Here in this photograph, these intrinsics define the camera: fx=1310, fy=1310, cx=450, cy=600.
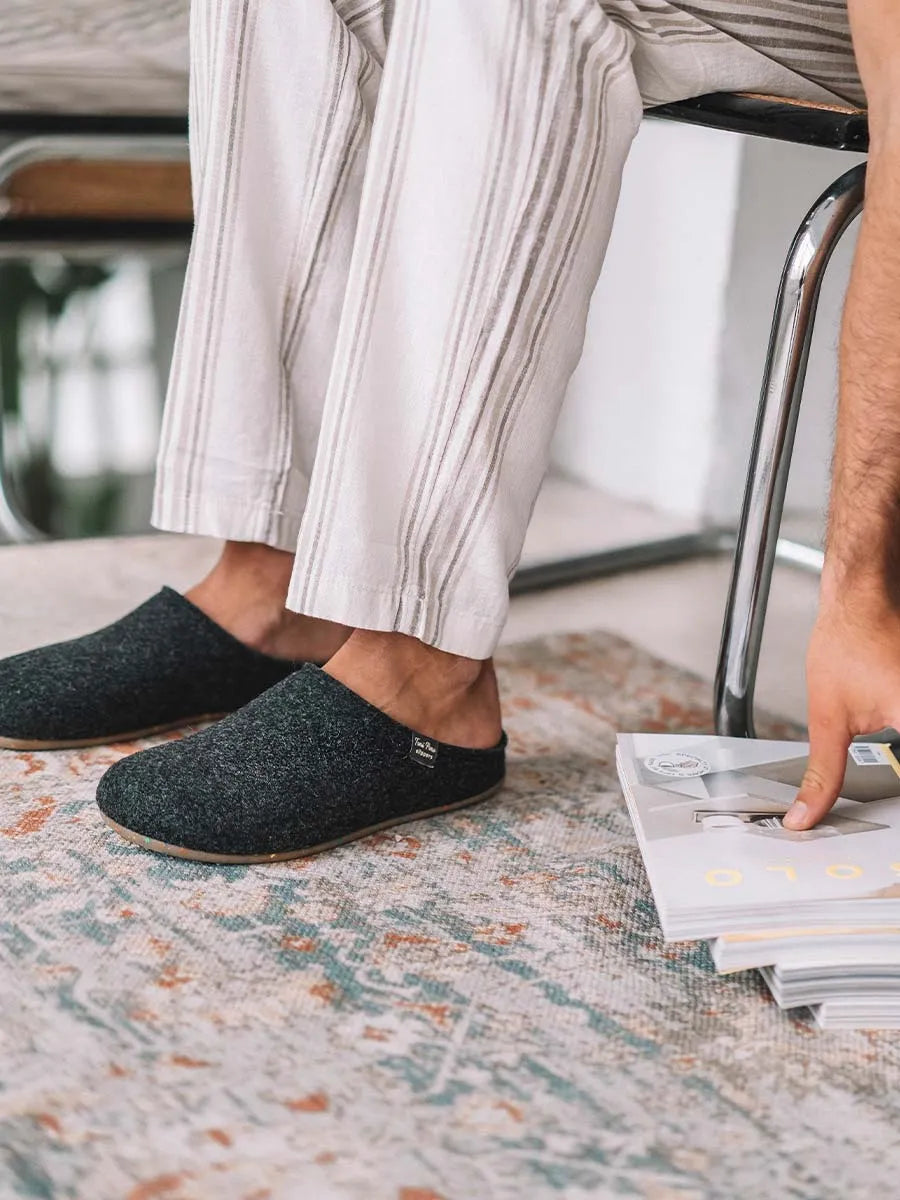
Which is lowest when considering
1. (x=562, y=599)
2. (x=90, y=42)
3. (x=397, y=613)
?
(x=562, y=599)

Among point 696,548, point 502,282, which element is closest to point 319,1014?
point 502,282

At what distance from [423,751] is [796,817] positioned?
0.26 metres

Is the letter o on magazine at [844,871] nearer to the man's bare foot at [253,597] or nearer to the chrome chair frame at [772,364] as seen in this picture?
the chrome chair frame at [772,364]

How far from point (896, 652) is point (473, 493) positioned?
28 cm

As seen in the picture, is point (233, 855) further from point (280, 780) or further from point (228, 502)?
point (228, 502)

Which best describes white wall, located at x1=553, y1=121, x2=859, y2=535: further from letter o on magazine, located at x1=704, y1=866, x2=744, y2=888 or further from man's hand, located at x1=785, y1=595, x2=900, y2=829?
letter o on magazine, located at x1=704, y1=866, x2=744, y2=888

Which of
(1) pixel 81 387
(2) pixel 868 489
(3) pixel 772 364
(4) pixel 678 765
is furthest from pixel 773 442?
(1) pixel 81 387

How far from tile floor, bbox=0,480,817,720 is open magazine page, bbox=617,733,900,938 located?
16.6 inches

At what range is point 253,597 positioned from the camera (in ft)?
3.49

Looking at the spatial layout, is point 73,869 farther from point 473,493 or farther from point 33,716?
point 473,493

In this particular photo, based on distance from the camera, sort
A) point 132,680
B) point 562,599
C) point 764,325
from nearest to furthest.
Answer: point 132,680, point 562,599, point 764,325

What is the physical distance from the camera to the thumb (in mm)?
791

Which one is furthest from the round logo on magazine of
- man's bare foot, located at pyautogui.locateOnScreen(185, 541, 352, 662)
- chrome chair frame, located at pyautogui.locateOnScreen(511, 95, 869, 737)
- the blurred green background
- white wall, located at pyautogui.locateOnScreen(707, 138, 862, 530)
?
the blurred green background

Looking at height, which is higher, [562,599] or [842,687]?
[842,687]
